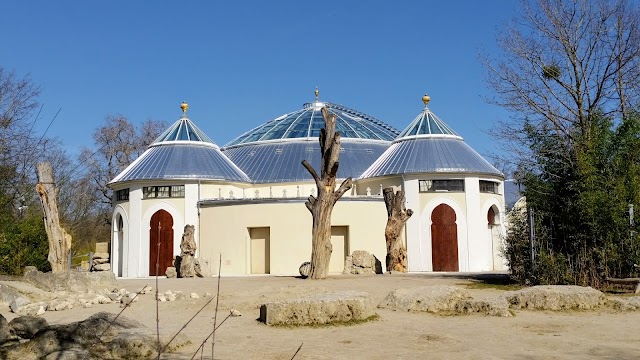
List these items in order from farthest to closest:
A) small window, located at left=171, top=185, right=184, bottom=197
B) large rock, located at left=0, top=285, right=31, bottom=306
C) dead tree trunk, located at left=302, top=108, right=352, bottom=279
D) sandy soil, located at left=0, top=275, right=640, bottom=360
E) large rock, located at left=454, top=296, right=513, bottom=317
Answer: small window, located at left=171, top=185, right=184, bottom=197
dead tree trunk, located at left=302, top=108, right=352, bottom=279
large rock, located at left=0, top=285, right=31, bottom=306
large rock, located at left=454, top=296, right=513, bottom=317
sandy soil, located at left=0, top=275, right=640, bottom=360

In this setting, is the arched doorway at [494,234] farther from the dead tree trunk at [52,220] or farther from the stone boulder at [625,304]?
the dead tree trunk at [52,220]

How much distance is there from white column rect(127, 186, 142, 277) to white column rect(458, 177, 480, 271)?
16.5 meters

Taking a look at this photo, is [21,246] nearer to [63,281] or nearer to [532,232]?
[63,281]

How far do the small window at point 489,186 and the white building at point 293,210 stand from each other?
0.07 meters

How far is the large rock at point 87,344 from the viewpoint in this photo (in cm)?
749

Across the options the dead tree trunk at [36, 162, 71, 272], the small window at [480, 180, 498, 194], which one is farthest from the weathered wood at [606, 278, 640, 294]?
the small window at [480, 180, 498, 194]

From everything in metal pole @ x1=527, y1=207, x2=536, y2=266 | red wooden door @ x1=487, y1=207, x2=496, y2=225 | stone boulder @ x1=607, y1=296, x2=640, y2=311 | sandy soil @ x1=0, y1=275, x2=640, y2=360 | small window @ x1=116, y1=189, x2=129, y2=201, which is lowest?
sandy soil @ x1=0, y1=275, x2=640, y2=360

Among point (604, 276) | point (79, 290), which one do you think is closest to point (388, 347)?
point (604, 276)

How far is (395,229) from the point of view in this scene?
90.1 feet

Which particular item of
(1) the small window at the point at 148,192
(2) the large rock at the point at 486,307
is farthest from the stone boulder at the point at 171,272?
(2) the large rock at the point at 486,307

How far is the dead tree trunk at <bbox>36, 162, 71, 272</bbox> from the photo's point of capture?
21281 mm

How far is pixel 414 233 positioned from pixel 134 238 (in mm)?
14636

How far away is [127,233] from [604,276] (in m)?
24.8

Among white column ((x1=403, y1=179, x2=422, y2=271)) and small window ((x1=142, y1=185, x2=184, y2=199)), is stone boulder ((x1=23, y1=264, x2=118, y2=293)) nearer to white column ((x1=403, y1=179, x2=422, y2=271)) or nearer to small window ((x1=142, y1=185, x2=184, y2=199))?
small window ((x1=142, y1=185, x2=184, y2=199))
